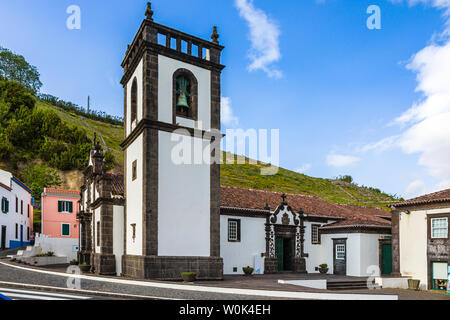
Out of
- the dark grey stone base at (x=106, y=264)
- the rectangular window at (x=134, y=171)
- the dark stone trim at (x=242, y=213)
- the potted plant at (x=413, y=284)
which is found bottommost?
the potted plant at (x=413, y=284)

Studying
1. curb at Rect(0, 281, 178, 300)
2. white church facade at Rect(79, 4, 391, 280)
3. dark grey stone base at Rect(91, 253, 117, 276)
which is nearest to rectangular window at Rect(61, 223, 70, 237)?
white church facade at Rect(79, 4, 391, 280)

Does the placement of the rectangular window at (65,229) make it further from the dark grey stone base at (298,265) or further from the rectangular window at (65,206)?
the dark grey stone base at (298,265)

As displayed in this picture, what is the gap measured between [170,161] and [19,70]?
8011 centimetres

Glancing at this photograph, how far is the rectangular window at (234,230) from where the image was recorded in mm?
25328

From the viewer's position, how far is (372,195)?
7844 cm

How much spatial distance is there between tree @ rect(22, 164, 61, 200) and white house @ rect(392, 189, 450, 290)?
133 ft

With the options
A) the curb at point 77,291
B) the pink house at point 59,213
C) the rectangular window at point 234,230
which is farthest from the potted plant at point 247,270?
the pink house at point 59,213

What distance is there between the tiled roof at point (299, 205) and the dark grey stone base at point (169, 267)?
598 centimetres

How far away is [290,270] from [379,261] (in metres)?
5.85

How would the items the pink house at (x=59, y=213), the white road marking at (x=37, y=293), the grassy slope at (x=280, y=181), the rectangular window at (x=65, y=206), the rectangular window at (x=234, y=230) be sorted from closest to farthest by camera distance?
the white road marking at (x=37, y=293) → the rectangular window at (x=234, y=230) → the pink house at (x=59, y=213) → the rectangular window at (x=65, y=206) → the grassy slope at (x=280, y=181)

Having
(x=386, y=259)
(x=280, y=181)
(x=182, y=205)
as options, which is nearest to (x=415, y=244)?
(x=386, y=259)

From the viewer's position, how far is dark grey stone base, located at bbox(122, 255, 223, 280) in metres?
18.1

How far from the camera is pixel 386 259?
2691 centimetres
